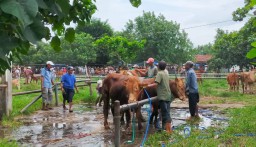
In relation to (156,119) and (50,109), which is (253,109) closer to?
(156,119)

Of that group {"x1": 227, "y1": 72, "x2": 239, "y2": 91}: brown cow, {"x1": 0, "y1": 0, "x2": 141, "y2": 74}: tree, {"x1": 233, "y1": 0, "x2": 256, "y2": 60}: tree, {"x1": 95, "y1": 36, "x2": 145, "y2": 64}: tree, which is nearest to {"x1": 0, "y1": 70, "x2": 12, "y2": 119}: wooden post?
{"x1": 233, "y1": 0, "x2": 256, "y2": 60}: tree

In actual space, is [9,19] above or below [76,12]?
below

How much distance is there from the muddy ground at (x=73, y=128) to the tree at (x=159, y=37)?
3329 cm

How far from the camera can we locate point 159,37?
147 feet

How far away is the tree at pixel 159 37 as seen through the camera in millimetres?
44844

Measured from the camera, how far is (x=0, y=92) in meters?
9.51

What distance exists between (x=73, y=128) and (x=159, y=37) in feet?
122

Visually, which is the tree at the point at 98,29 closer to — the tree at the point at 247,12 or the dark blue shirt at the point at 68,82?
the tree at the point at 247,12

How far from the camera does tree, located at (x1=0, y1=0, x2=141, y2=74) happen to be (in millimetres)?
1203

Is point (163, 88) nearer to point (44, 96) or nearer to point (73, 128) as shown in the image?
point (73, 128)

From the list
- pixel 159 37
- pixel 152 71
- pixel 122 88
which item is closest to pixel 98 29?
pixel 159 37

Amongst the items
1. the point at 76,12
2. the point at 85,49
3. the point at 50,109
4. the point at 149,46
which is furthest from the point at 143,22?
the point at 76,12

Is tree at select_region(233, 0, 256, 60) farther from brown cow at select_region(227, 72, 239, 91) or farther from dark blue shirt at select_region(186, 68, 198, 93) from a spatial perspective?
brown cow at select_region(227, 72, 239, 91)

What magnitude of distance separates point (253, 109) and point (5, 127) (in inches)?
280
